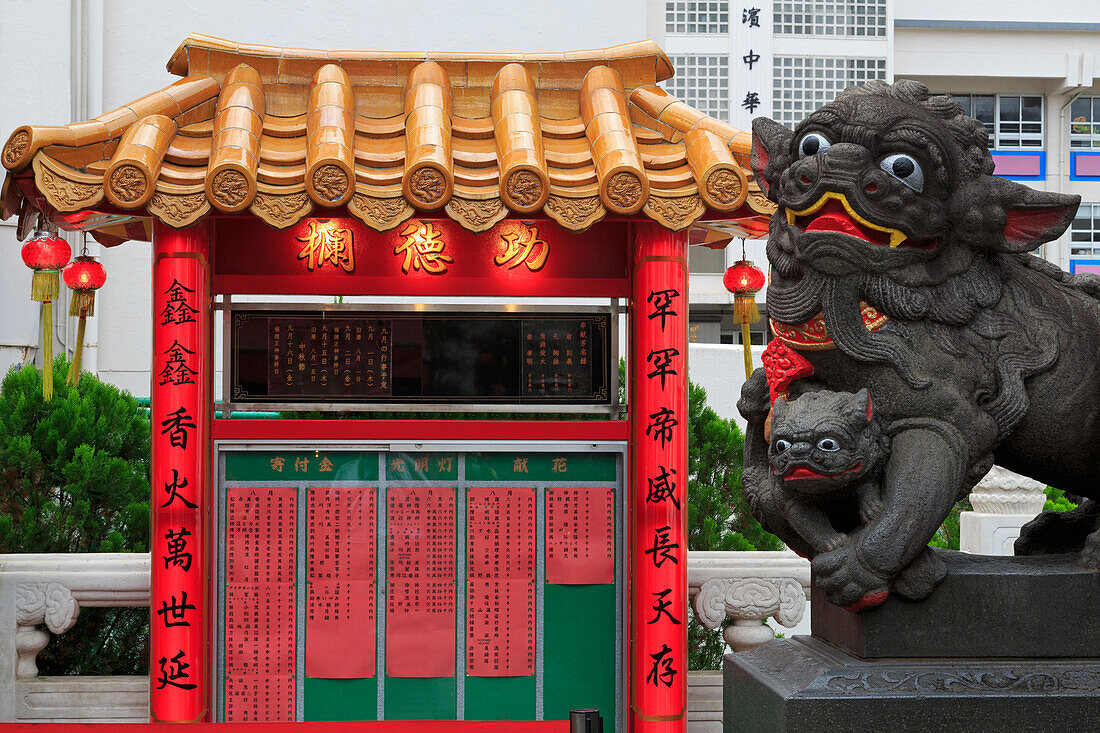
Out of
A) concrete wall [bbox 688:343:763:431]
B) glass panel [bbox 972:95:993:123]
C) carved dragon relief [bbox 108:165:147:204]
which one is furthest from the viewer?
glass panel [bbox 972:95:993:123]

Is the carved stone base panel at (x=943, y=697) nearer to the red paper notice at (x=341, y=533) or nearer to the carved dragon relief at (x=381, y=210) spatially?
the carved dragon relief at (x=381, y=210)

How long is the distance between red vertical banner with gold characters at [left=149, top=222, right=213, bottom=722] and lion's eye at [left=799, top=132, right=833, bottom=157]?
11.4 feet

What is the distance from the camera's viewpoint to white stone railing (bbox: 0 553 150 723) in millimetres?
5602

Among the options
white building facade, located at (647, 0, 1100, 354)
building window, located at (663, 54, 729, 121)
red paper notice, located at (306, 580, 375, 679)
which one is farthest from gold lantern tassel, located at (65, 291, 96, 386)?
building window, located at (663, 54, 729, 121)

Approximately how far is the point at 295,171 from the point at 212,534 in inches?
75.8

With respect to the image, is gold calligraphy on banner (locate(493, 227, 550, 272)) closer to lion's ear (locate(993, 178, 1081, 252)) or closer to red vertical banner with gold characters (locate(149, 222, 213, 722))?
red vertical banner with gold characters (locate(149, 222, 213, 722))

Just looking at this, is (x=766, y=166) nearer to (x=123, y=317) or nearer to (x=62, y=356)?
(x=62, y=356)

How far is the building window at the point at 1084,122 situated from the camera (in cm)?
2214

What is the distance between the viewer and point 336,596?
5727mm

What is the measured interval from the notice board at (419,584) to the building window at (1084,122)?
19.9m

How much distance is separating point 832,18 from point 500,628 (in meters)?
Result: 16.2

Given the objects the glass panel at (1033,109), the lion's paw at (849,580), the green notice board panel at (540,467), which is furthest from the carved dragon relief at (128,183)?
the glass panel at (1033,109)

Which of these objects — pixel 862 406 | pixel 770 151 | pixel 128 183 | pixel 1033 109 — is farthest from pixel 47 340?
pixel 1033 109

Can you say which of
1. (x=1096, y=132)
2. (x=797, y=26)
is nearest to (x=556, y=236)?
(x=797, y=26)
